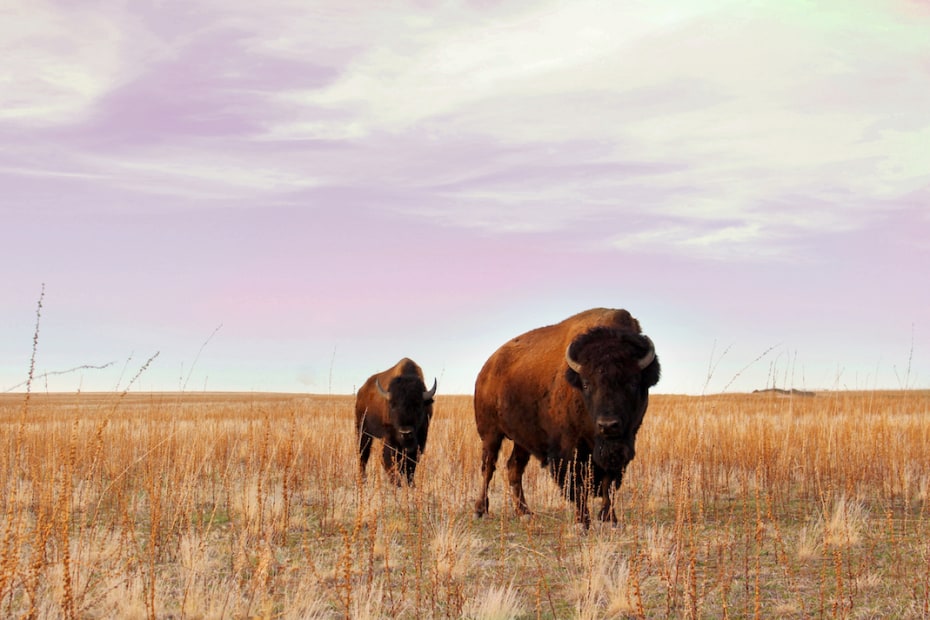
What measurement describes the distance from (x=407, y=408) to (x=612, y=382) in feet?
18.8

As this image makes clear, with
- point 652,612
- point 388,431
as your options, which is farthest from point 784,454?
point 652,612

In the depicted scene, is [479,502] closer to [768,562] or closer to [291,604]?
[768,562]

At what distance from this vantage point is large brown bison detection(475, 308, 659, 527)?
786 cm

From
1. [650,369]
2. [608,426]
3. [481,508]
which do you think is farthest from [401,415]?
[608,426]

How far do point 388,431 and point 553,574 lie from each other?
298 inches

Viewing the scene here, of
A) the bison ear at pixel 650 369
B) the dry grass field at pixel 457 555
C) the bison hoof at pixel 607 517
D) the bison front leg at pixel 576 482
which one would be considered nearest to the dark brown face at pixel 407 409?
the dry grass field at pixel 457 555

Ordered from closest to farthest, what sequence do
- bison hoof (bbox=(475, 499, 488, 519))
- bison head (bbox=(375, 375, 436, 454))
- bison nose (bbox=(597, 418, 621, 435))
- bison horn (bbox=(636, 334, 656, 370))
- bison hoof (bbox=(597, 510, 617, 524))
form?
bison nose (bbox=(597, 418, 621, 435)) → bison horn (bbox=(636, 334, 656, 370)) → bison hoof (bbox=(597, 510, 617, 524)) → bison hoof (bbox=(475, 499, 488, 519)) → bison head (bbox=(375, 375, 436, 454))

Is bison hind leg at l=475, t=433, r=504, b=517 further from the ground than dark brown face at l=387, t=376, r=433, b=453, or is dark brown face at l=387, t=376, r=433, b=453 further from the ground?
dark brown face at l=387, t=376, r=433, b=453

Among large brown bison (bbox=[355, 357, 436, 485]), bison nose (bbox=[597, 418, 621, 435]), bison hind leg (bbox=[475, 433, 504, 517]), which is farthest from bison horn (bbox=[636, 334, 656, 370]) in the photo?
large brown bison (bbox=[355, 357, 436, 485])

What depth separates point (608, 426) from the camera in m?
7.50

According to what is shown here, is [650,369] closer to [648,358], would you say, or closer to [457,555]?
[648,358]

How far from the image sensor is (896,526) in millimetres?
8898

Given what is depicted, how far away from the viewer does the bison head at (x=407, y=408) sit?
12664 mm

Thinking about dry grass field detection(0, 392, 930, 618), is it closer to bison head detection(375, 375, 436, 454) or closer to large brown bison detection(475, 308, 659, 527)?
large brown bison detection(475, 308, 659, 527)
